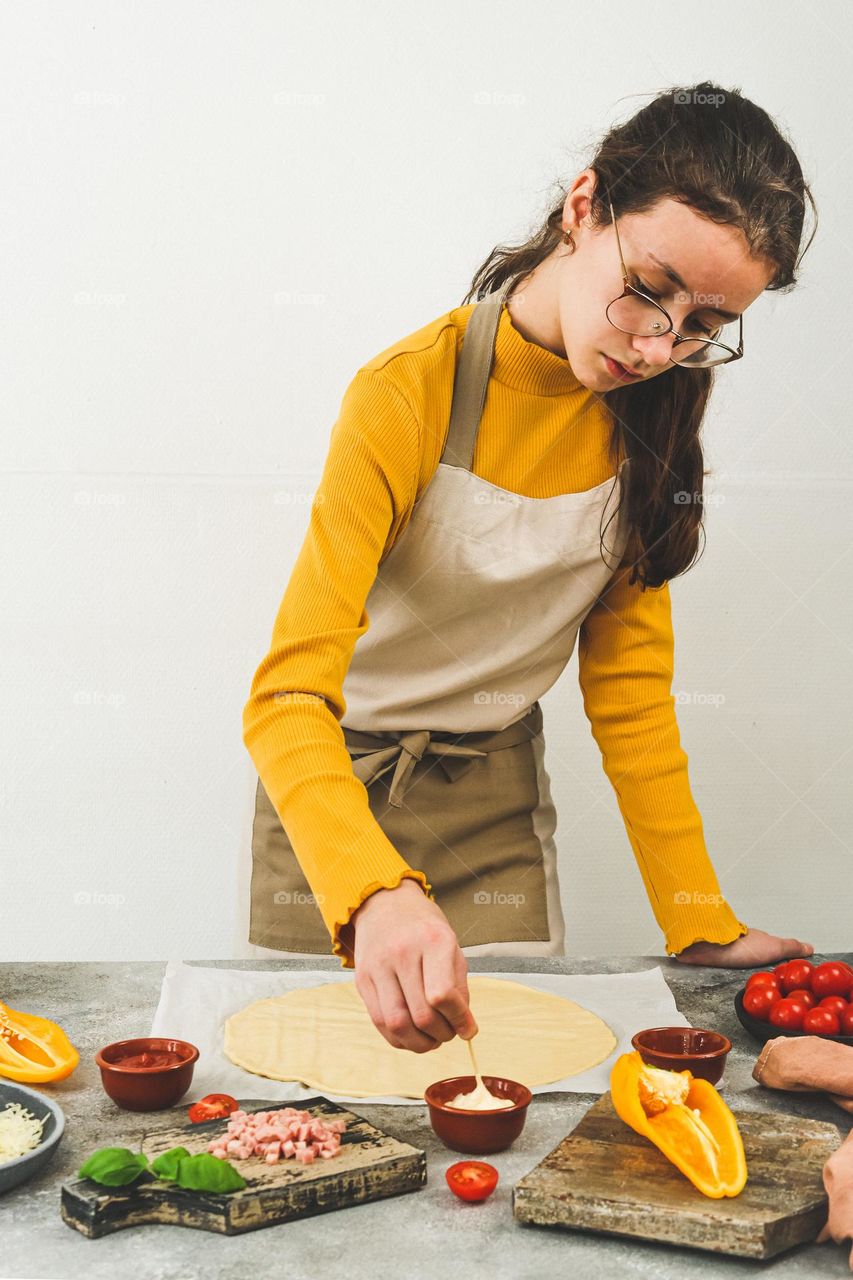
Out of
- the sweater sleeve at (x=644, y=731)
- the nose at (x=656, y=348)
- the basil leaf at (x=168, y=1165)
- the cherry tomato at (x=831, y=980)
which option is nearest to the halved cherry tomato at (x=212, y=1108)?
the basil leaf at (x=168, y=1165)

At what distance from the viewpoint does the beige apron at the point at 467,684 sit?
5.31 feet

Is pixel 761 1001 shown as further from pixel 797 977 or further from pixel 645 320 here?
pixel 645 320

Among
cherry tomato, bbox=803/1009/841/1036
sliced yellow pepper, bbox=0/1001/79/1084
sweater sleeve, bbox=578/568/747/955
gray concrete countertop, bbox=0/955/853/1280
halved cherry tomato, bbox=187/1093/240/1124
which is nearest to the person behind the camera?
gray concrete countertop, bbox=0/955/853/1280

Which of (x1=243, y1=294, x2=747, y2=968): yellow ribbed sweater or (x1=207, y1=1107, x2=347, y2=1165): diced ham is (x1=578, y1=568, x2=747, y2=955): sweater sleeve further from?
(x1=207, y1=1107, x2=347, y2=1165): diced ham

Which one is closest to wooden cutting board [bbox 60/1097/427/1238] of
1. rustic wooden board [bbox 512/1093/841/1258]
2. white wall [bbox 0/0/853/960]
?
rustic wooden board [bbox 512/1093/841/1258]

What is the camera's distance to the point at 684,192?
1.30m

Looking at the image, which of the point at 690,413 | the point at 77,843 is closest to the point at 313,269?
the point at 690,413

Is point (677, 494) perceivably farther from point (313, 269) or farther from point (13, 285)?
point (13, 285)

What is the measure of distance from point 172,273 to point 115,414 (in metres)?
0.32

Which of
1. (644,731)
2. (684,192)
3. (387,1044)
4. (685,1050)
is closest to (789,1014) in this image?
(685,1050)

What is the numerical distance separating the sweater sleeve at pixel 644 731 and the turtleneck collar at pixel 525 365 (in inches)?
12.5

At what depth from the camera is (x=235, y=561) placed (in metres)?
2.62

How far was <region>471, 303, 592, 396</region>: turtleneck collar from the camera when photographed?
159 cm

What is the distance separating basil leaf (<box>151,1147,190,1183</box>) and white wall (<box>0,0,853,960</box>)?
1.67m
